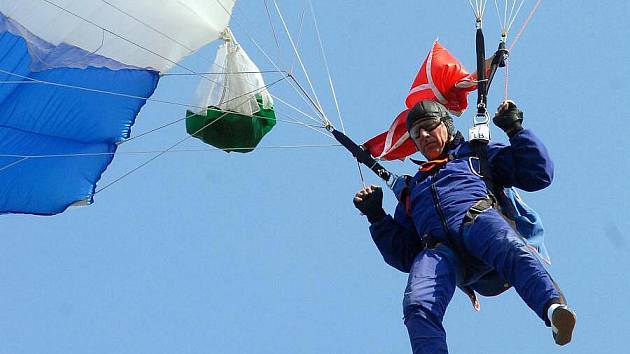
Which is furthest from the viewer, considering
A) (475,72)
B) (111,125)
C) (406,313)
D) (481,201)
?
(111,125)

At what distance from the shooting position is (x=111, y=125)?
7.08 m

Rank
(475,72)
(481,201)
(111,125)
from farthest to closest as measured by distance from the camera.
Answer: (111,125)
(475,72)
(481,201)

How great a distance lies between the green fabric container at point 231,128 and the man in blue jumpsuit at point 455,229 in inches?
52.1

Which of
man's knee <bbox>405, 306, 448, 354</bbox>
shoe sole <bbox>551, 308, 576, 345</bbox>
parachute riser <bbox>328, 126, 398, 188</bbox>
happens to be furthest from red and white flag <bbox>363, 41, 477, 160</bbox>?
shoe sole <bbox>551, 308, 576, 345</bbox>

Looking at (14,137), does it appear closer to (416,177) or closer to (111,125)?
(111,125)

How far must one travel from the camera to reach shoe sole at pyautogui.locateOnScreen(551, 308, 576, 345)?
477cm

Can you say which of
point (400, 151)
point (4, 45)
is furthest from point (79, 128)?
point (400, 151)

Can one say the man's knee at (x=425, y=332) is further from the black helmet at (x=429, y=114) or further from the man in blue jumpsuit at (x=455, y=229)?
the black helmet at (x=429, y=114)

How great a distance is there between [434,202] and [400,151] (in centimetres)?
113

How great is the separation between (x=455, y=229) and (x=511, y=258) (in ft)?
1.40

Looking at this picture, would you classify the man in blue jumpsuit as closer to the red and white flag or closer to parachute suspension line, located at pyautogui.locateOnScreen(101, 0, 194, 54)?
the red and white flag

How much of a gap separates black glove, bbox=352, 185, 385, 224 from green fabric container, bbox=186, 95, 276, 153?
133 cm

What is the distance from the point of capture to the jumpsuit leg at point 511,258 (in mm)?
5000

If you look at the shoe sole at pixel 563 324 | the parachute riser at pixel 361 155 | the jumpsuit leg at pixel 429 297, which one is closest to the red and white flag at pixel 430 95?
the parachute riser at pixel 361 155
